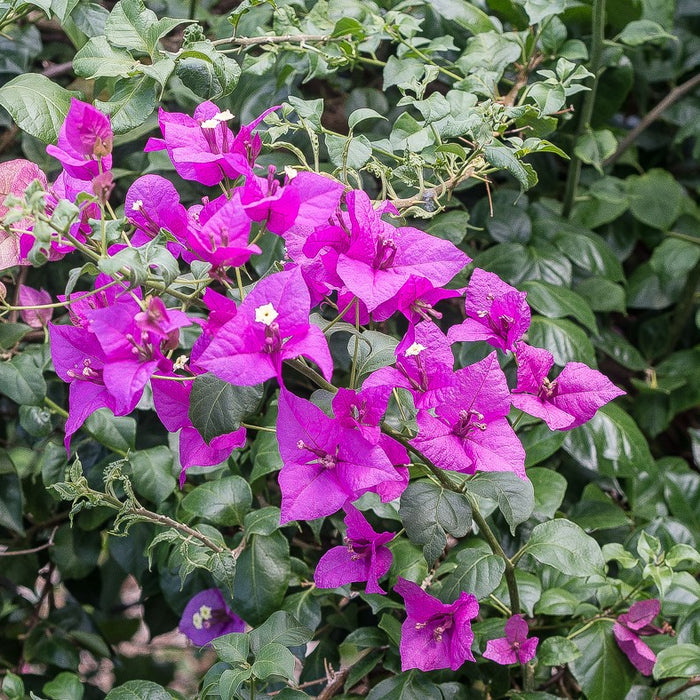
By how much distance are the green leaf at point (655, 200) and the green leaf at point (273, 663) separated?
0.86 meters

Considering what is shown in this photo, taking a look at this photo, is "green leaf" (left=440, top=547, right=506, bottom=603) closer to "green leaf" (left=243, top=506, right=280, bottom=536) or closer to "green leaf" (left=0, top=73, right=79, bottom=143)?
"green leaf" (left=243, top=506, right=280, bottom=536)

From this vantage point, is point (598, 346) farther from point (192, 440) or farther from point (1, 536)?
point (1, 536)

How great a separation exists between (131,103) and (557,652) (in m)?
0.61

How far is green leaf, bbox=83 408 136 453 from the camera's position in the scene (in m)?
0.89

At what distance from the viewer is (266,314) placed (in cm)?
51

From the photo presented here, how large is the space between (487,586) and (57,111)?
56cm

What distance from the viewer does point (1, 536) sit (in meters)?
1.11

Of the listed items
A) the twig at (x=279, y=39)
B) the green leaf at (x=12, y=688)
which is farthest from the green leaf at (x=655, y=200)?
the green leaf at (x=12, y=688)

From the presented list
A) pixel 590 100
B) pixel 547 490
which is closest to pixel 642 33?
pixel 590 100

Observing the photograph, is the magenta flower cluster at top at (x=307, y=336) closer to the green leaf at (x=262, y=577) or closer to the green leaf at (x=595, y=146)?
the green leaf at (x=262, y=577)

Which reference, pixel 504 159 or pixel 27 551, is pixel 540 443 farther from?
pixel 27 551

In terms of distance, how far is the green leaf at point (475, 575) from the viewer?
0.68 meters

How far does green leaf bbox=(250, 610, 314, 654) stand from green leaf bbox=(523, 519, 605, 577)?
7.9 inches

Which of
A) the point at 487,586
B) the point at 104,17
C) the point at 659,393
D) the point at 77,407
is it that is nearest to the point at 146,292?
the point at 77,407
